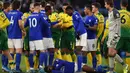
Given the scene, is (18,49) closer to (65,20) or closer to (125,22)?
(65,20)

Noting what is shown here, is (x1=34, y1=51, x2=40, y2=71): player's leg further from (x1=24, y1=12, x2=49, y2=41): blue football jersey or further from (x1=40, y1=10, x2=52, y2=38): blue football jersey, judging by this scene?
(x1=24, y1=12, x2=49, y2=41): blue football jersey

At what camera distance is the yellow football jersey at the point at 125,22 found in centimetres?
1438

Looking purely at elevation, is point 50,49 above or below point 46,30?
below

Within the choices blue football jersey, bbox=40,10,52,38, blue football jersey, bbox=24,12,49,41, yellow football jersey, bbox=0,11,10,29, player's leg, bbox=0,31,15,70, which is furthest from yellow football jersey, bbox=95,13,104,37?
yellow football jersey, bbox=0,11,10,29

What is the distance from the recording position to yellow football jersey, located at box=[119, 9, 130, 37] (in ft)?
47.2

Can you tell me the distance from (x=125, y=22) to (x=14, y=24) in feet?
10.2

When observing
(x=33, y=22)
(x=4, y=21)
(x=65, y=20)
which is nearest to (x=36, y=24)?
(x=33, y=22)

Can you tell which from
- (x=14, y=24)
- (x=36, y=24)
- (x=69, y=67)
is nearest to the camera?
(x=69, y=67)

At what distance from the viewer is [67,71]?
44.8ft

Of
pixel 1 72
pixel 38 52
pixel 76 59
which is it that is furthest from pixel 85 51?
pixel 1 72

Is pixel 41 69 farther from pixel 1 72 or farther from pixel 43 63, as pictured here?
pixel 1 72

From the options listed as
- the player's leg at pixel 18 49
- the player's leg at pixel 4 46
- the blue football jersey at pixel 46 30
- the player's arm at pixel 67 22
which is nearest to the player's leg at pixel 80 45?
the player's arm at pixel 67 22

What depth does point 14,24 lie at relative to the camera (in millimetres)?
15102

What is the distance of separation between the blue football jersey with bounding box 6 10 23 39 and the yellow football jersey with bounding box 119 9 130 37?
284cm
